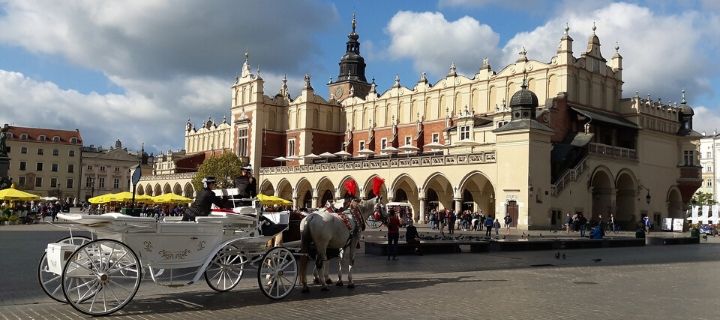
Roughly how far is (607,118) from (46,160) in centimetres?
8545

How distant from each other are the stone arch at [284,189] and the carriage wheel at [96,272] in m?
50.7

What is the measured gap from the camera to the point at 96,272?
8461mm

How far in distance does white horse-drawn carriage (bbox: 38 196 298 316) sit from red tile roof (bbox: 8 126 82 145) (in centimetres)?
9898

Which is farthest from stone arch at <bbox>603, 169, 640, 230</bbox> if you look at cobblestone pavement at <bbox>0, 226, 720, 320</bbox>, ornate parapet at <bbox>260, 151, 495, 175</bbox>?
cobblestone pavement at <bbox>0, 226, 720, 320</bbox>

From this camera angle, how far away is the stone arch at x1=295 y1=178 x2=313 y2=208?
57312 mm

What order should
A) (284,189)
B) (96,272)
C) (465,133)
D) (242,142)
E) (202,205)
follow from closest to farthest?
(96,272)
(202,205)
(465,133)
(284,189)
(242,142)

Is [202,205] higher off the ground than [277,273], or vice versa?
[202,205]

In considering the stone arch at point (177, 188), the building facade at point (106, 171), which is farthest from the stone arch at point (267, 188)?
the building facade at point (106, 171)

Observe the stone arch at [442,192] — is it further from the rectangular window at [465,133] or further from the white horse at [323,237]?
the white horse at [323,237]

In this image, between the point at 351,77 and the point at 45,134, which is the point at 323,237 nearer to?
the point at 351,77

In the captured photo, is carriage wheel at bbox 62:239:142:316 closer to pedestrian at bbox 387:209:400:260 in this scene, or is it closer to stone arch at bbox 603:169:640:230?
pedestrian at bbox 387:209:400:260

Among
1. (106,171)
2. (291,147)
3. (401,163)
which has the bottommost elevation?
(401,163)

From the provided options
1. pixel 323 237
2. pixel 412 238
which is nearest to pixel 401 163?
pixel 412 238

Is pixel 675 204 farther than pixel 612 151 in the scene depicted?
Yes
